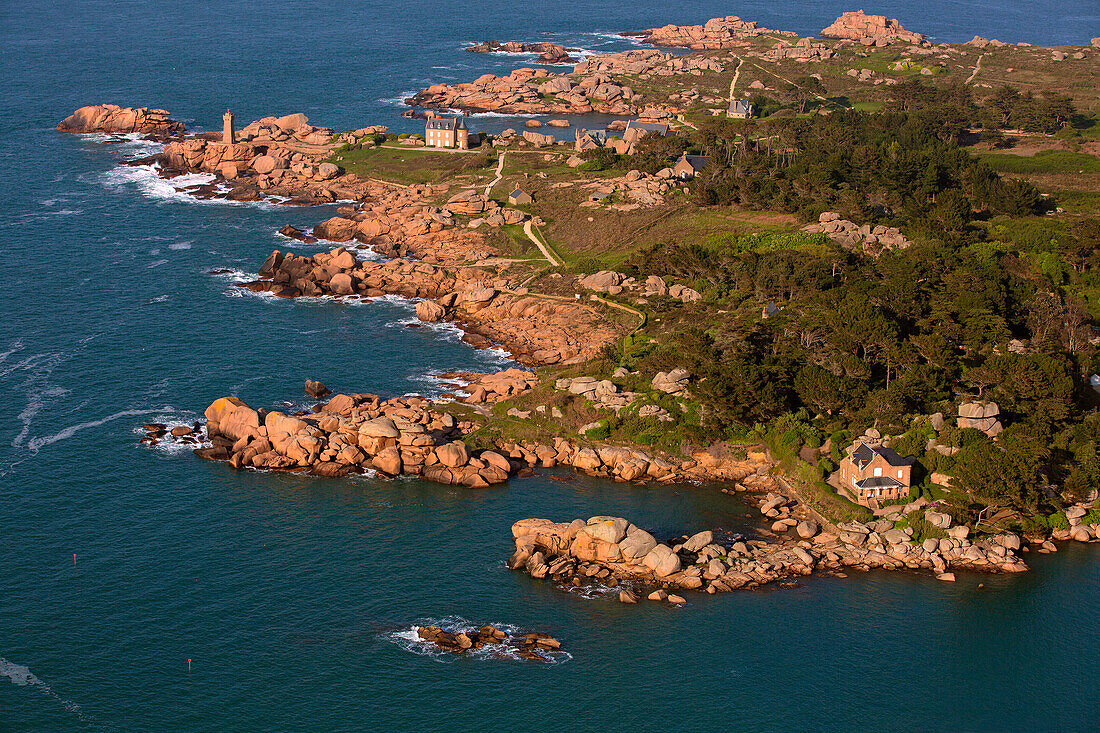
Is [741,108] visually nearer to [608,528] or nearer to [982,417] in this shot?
[982,417]

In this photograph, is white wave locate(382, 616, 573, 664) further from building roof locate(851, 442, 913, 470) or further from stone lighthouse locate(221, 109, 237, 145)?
stone lighthouse locate(221, 109, 237, 145)

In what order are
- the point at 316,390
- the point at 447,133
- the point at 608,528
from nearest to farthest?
1. the point at 608,528
2. the point at 316,390
3. the point at 447,133

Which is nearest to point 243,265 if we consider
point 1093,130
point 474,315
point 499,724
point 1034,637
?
point 474,315

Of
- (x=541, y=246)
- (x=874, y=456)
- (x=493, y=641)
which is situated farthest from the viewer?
(x=541, y=246)

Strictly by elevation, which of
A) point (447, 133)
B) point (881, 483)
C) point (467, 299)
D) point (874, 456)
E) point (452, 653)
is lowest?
point (452, 653)

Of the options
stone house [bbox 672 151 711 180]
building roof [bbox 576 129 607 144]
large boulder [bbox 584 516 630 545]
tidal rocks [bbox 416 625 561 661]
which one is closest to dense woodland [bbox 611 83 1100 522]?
stone house [bbox 672 151 711 180]

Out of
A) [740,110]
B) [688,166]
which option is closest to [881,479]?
[688,166]

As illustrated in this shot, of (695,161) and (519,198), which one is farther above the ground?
(695,161)

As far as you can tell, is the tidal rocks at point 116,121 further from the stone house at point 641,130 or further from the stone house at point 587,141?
the stone house at point 641,130

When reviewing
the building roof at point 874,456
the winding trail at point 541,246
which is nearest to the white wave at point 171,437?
the winding trail at point 541,246
